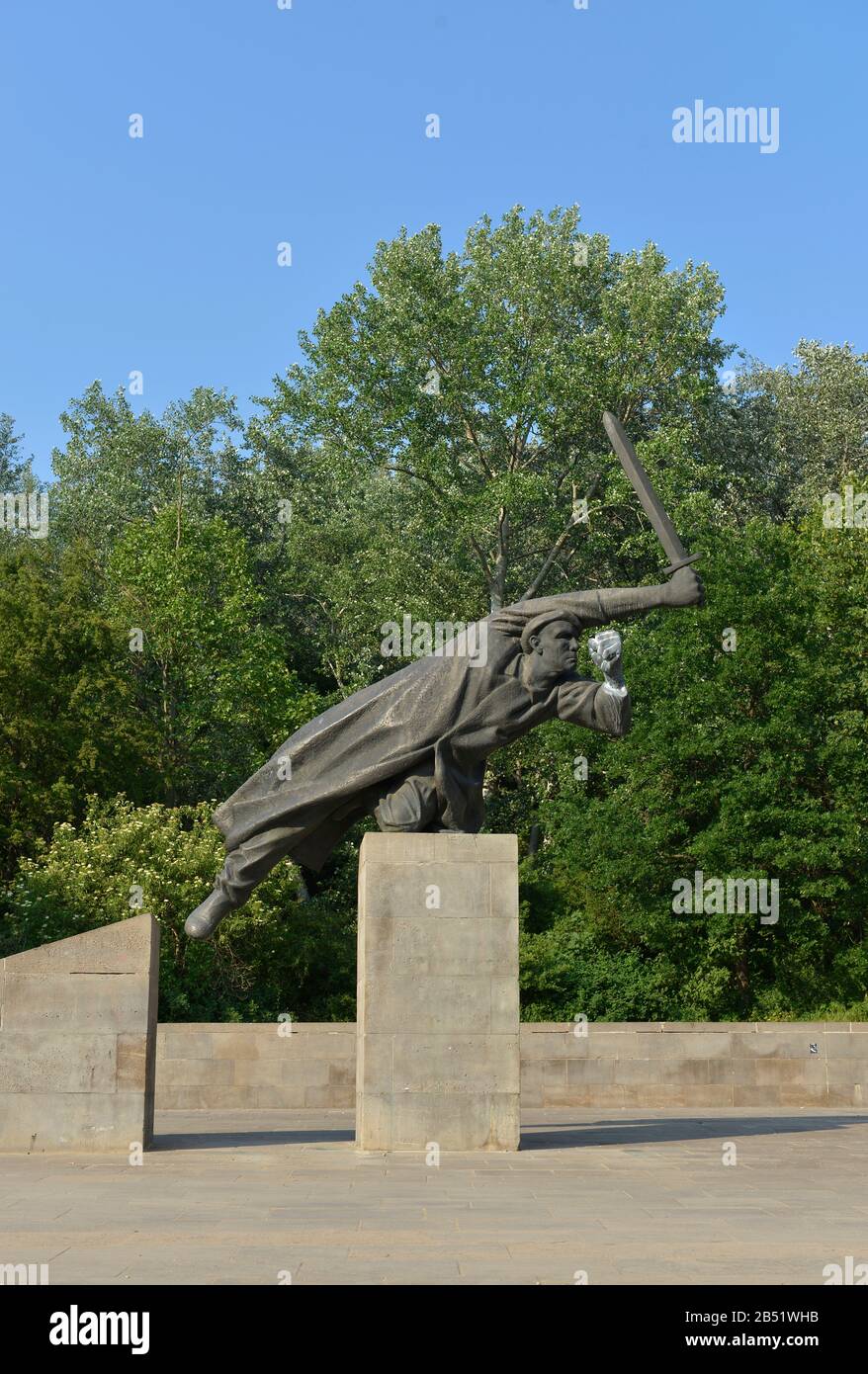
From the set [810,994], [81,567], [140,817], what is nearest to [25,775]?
[140,817]

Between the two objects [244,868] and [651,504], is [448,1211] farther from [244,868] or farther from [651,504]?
[651,504]

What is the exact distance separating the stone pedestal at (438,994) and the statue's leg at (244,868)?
1.08 meters

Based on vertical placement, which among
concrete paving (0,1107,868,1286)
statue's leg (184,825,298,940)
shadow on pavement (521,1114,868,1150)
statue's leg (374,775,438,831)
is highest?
statue's leg (374,775,438,831)

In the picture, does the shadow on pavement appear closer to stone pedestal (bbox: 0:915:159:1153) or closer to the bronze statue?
the bronze statue

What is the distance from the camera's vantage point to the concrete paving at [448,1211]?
22.5 feet

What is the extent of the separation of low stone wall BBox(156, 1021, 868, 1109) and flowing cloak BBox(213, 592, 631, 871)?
20.4 feet

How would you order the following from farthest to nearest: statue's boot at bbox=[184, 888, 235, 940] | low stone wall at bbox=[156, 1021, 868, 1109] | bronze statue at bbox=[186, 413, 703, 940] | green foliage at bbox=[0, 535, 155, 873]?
1. green foliage at bbox=[0, 535, 155, 873]
2. low stone wall at bbox=[156, 1021, 868, 1109]
3. statue's boot at bbox=[184, 888, 235, 940]
4. bronze statue at bbox=[186, 413, 703, 940]

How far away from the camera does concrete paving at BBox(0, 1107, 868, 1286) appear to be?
684cm

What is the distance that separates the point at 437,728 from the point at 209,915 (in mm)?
2779

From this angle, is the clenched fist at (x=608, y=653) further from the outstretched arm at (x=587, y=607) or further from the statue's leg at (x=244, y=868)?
the statue's leg at (x=244, y=868)

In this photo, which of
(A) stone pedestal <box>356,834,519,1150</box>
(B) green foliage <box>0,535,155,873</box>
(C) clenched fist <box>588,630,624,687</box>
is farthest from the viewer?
(B) green foliage <box>0,535,155,873</box>

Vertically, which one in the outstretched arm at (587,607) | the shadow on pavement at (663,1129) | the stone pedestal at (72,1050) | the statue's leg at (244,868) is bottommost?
the shadow on pavement at (663,1129)

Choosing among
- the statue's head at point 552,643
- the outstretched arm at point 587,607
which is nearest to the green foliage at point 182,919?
the outstretched arm at point 587,607

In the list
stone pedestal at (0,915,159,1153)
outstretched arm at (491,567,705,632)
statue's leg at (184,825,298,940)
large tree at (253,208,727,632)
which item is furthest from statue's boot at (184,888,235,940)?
large tree at (253,208,727,632)
